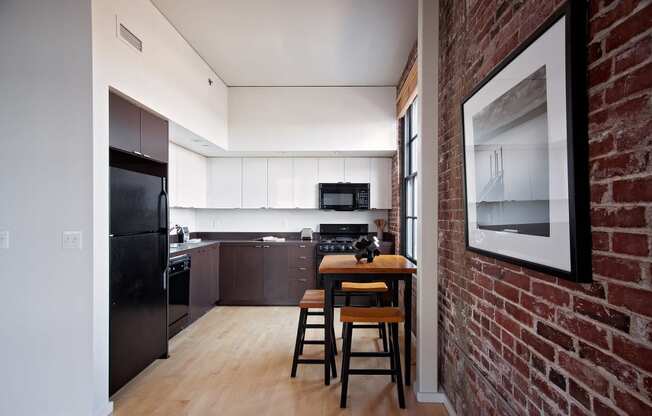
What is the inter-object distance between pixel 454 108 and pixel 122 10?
2431 mm

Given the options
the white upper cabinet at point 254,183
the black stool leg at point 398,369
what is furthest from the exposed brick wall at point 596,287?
the white upper cabinet at point 254,183

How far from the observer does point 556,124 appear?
115 centimetres

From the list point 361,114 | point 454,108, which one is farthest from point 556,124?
point 361,114

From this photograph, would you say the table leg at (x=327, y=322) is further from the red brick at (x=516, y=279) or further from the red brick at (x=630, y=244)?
the red brick at (x=630, y=244)

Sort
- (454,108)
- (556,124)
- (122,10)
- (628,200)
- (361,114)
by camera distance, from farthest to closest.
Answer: (361,114), (122,10), (454,108), (556,124), (628,200)

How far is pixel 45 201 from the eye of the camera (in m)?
2.31

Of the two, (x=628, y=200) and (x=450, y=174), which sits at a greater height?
(x=450, y=174)

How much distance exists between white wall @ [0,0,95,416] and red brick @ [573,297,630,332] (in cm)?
252

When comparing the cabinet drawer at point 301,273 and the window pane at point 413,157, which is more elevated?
the window pane at point 413,157

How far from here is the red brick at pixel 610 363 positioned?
89cm

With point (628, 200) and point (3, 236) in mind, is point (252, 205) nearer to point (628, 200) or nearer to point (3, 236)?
point (3, 236)

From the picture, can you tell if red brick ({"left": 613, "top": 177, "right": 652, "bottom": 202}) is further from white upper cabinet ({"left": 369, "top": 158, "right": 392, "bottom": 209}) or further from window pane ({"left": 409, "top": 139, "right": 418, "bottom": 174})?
white upper cabinet ({"left": 369, "top": 158, "right": 392, "bottom": 209})

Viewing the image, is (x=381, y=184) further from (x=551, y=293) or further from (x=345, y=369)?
(x=551, y=293)

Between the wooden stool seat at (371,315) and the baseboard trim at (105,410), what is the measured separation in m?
1.64
